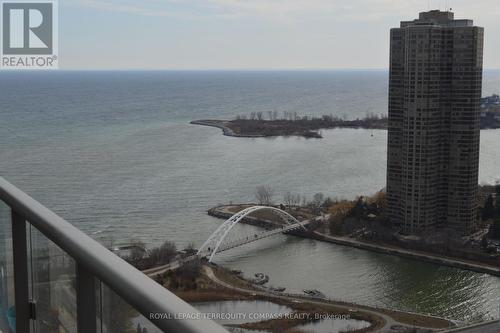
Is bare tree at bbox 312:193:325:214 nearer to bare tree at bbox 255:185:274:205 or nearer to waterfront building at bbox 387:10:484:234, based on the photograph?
bare tree at bbox 255:185:274:205

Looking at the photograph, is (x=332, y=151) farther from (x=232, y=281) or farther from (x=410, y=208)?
(x=232, y=281)

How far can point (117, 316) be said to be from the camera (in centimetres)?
31

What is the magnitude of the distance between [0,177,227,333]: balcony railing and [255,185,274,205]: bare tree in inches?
357

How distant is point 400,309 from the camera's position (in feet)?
19.1

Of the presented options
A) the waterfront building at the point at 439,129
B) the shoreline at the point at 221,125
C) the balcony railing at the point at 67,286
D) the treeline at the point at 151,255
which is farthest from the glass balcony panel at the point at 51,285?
the shoreline at the point at 221,125

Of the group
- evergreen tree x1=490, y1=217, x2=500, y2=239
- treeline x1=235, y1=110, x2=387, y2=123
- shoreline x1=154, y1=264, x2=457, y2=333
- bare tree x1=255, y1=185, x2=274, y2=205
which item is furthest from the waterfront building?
treeline x1=235, y1=110, x2=387, y2=123

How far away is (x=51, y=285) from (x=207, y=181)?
10476 mm

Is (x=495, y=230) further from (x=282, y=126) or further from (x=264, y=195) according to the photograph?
(x=282, y=126)

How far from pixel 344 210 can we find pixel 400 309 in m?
3.16

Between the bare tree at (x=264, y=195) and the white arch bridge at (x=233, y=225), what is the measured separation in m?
0.45

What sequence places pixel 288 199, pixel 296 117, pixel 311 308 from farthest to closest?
pixel 296 117, pixel 288 199, pixel 311 308

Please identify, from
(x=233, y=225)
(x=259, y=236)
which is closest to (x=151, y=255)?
(x=233, y=225)

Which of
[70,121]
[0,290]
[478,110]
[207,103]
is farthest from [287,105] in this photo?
[0,290]

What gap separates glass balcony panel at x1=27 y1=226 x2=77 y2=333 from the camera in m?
0.37
